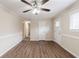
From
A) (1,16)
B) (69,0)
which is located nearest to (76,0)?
(69,0)

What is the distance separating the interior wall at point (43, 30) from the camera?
10.8 m

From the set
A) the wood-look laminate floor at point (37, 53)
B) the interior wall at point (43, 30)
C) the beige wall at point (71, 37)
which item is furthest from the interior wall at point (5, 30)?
the interior wall at point (43, 30)

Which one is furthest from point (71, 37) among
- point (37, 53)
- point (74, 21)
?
point (37, 53)

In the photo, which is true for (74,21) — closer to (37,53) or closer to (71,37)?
(71,37)

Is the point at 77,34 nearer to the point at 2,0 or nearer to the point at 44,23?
the point at 2,0

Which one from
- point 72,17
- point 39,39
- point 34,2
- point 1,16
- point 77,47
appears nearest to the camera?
point 34,2

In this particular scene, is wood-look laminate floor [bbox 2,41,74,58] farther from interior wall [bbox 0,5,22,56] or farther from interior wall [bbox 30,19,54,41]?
interior wall [bbox 30,19,54,41]

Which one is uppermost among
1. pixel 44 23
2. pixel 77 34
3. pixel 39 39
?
pixel 44 23

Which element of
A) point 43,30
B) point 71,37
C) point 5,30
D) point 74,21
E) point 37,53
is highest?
point 74,21

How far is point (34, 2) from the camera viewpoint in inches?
155

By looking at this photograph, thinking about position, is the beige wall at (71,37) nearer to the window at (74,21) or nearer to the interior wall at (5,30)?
the window at (74,21)

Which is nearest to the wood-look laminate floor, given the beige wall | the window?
the beige wall

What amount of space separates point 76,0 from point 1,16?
3.35m

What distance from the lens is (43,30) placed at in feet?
35.6
